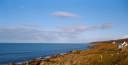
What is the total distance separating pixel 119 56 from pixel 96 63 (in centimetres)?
622

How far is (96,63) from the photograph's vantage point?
49.1 metres

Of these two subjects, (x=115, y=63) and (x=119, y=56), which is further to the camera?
(x=119, y=56)

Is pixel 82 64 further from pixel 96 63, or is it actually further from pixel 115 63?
pixel 115 63

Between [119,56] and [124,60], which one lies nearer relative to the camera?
[124,60]

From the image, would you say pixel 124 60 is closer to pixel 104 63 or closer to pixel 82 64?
pixel 104 63

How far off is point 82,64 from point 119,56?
8342mm

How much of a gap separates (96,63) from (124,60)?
17.7ft

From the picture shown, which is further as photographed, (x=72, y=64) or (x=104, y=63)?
(x=72, y=64)

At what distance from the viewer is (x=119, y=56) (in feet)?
172

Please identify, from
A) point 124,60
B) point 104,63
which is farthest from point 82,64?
point 124,60

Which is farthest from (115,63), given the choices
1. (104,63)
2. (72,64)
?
(72,64)

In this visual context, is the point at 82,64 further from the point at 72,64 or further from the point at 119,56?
the point at 119,56

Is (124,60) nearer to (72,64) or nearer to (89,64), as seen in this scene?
(89,64)

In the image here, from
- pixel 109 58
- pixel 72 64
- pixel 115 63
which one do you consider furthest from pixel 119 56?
pixel 72 64
